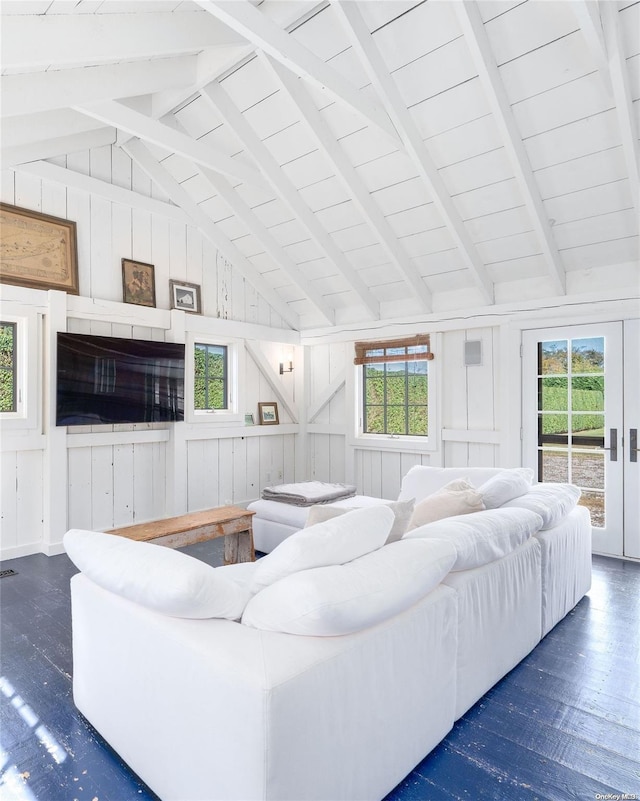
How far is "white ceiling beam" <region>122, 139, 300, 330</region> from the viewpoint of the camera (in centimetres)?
482

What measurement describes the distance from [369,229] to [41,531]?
3905 mm

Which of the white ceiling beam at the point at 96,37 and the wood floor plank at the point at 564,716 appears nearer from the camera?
the wood floor plank at the point at 564,716

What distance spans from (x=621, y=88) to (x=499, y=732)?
3.25m

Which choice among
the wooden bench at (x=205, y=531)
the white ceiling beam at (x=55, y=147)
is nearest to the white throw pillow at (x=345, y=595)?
the wooden bench at (x=205, y=531)

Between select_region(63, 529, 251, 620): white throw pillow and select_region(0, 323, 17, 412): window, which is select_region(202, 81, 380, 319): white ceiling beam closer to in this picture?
select_region(0, 323, 17, 412): window

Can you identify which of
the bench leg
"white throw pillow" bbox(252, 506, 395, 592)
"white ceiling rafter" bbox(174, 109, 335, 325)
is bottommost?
the bench leg

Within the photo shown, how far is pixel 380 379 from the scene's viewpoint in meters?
5.77

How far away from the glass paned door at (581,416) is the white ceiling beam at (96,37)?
3456 mm

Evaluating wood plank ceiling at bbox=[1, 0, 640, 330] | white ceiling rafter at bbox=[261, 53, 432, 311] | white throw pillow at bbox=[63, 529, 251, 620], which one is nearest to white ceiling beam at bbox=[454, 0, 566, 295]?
wood plank ceiling at bbox=[1, 0, 640, 330]

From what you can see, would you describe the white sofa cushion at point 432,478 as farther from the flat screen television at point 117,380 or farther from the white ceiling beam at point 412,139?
the flat screen television at point 117,380

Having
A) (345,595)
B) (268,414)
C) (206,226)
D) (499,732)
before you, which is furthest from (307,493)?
(206,226)

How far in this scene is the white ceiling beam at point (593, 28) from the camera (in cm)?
244

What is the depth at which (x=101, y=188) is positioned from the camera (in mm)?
4562

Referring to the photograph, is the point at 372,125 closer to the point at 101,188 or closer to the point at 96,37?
the point at 96,37
